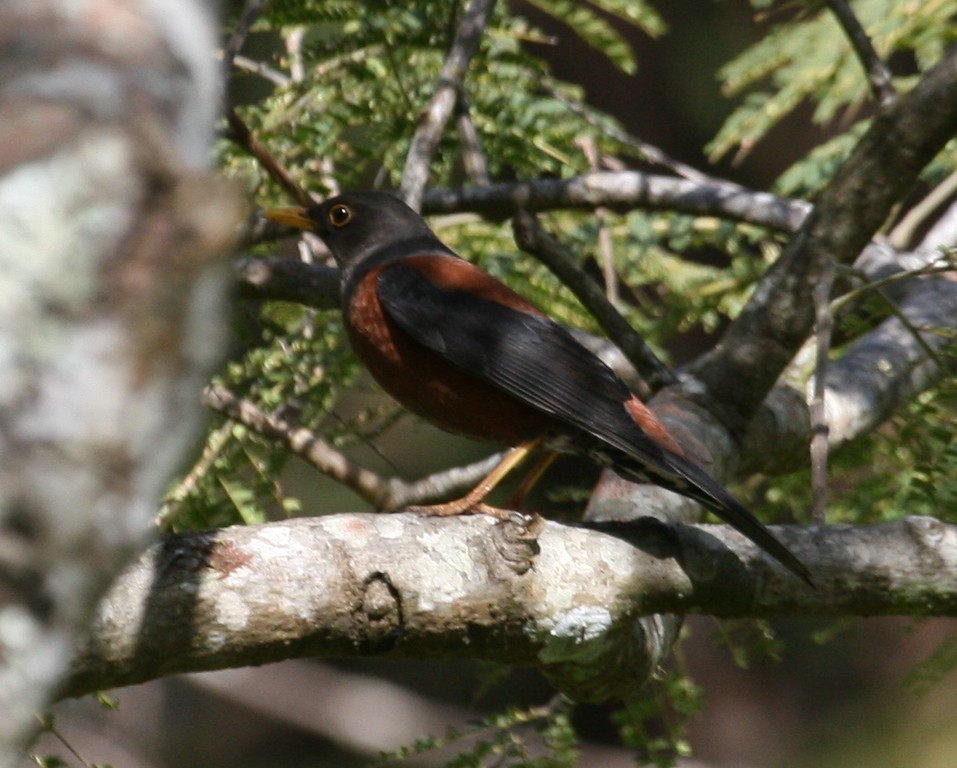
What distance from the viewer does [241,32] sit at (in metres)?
4.73

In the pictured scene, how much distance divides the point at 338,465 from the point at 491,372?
36.9 inches

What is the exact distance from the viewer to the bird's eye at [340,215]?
18.1 ft

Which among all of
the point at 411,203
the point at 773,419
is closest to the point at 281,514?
the point at 411,203

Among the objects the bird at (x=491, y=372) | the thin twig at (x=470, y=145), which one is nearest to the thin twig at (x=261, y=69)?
the thin twig at (x=470, y=145)

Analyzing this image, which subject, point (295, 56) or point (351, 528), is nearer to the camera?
point (351, 528)

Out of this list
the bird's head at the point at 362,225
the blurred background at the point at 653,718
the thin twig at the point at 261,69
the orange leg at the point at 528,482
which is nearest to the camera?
the orange leg at the point at 528,482

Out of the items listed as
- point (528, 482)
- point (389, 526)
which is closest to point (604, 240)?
point (528, 482)

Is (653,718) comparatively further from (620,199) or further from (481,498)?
(481,498)

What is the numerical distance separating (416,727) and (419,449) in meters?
2.31

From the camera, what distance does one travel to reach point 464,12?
18.2ft

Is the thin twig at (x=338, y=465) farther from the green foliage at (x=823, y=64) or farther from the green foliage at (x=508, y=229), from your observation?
the green foliage at (x=823, y=64)

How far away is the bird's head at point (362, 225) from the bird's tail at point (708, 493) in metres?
1.55

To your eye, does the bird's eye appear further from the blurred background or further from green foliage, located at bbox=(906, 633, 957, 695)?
green foliage, located at bbox=(906, 633, 957, 695)

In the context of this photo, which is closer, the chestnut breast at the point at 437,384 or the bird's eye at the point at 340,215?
the chestnut breast at the point at 437,384
